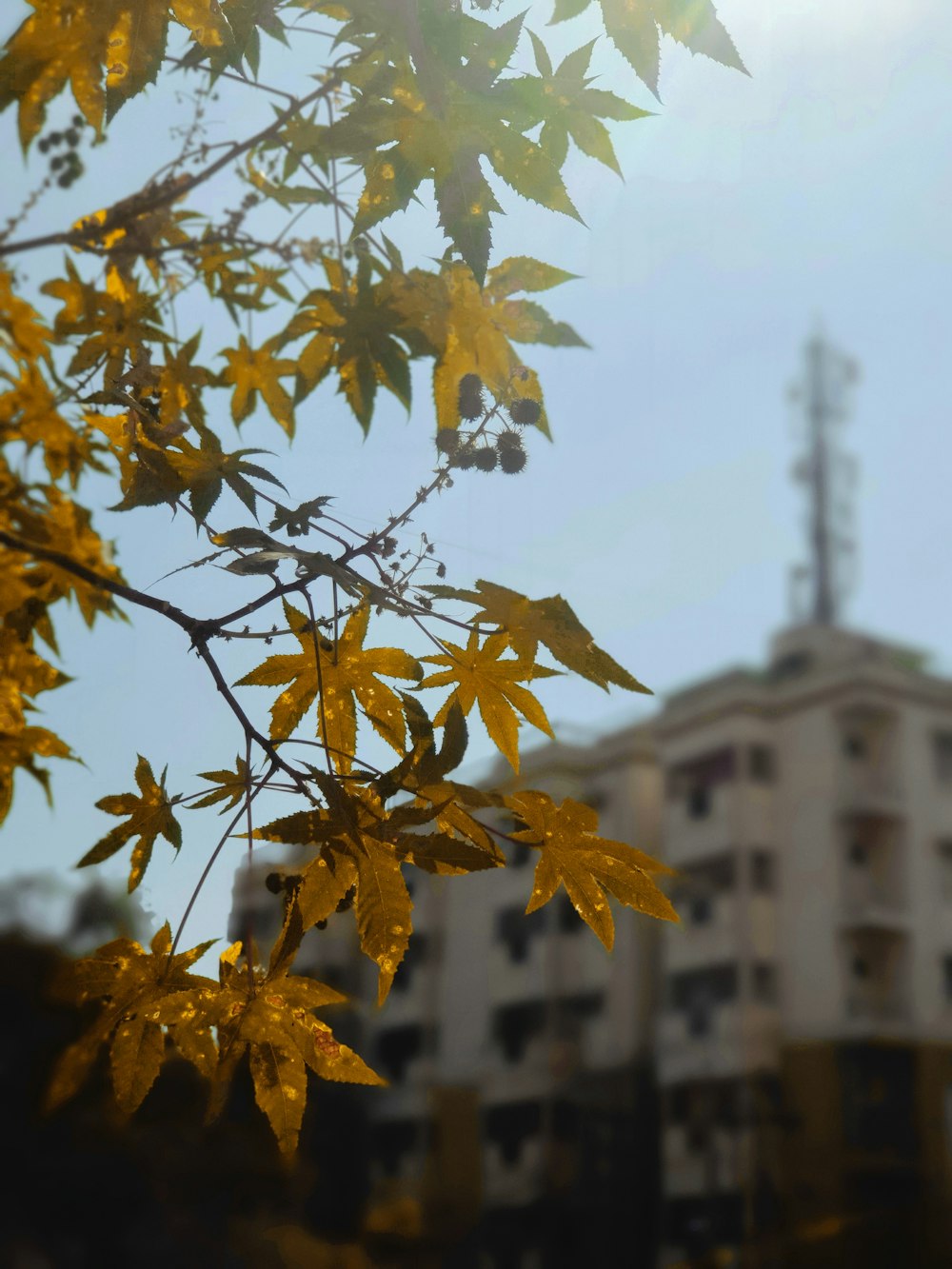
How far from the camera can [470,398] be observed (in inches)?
26.3

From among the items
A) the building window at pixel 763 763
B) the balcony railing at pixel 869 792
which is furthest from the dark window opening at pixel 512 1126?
the balcony railing at pixel 869 792

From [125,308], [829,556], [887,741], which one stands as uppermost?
[829,556]

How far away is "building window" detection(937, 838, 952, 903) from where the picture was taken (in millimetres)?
9312

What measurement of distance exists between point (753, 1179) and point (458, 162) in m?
10.1

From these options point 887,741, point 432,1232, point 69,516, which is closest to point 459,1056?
point 432,1232

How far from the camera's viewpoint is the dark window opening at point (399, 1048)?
1077 centimetres

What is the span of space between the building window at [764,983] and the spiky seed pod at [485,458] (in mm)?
9511

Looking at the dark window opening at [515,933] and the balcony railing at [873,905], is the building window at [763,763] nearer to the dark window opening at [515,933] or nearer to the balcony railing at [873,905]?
the balcony railing at [873,905]

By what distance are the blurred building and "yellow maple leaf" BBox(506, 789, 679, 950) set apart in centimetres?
819

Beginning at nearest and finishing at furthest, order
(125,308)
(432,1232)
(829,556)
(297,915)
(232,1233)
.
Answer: (297,915) → (125,308) → (232,1233) → (829,556) → (432,1232)

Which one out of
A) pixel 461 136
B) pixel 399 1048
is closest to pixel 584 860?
pixel 461 136

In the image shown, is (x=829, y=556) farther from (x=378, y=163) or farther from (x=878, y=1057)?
(x=378, y=163)

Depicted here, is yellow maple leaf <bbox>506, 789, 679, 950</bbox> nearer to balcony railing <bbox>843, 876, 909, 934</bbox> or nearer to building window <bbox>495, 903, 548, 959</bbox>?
balcony railing <bbox>843, 876, 909, 934</bbox>

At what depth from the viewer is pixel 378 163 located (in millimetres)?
581
